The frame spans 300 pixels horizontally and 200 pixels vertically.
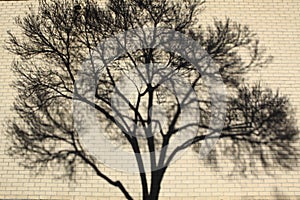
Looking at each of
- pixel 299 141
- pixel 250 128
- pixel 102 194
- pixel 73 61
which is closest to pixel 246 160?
pixel 250 128

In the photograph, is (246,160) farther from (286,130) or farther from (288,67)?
(288,67)

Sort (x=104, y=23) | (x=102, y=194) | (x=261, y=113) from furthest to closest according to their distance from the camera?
1. (x=104, y=23)
2. (x=261, y=113)
3. (x=102, y=194)

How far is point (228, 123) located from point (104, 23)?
4105 millimetres

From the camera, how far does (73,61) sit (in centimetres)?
860

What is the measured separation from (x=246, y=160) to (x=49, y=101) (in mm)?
5004

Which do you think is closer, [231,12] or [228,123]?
[228,123]

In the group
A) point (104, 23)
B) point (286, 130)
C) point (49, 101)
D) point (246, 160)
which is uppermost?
point (104, 23)

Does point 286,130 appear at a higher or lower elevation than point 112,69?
lower

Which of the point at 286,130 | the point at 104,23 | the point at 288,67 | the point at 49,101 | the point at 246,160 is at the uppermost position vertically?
the point at 104,23

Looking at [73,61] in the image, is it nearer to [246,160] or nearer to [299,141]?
[246,160]

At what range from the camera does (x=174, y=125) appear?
8.04 m

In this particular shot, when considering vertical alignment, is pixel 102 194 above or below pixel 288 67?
below

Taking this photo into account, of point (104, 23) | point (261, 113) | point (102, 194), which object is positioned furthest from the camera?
point (104, 23)

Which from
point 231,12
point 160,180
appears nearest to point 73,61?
point 160,180
